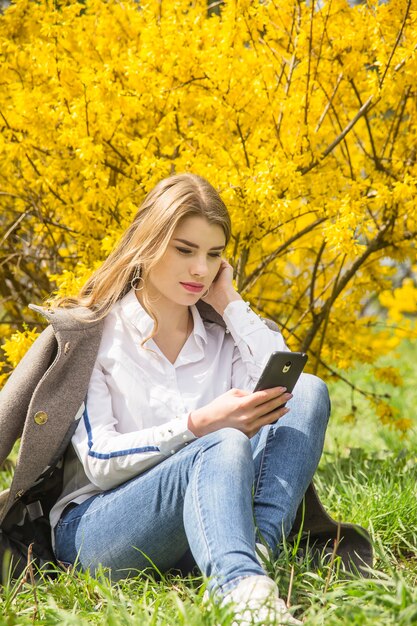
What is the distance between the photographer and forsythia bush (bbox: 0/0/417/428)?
3.04 metres

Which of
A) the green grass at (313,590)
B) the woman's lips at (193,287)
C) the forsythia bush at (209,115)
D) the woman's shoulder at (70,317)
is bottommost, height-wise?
the green grass at (313,590)

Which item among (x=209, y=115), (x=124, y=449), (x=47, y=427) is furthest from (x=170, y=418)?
(x=209, y=115)

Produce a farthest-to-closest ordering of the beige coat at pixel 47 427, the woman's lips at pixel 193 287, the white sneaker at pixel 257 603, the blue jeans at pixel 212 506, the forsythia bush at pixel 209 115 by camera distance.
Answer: the forsythia bush at pixel 209 115, the woman's lips at pixel 193 287, the beige coat at pixel 47 427, the blue jeans at pixel 212 506, the white sneaker at pixel 257 603

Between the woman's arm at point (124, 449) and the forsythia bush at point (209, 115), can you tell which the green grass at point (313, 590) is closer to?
the woman's arm at point (124, 449)

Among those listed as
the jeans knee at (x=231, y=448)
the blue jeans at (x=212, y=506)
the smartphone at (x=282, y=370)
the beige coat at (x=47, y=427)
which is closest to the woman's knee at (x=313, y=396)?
the blue jeans at (x=212, y=506)

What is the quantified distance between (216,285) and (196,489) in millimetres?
900

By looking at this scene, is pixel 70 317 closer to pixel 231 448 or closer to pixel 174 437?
pixel 174 437

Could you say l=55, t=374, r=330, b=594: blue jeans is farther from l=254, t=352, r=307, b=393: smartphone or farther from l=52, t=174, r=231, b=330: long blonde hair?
l=52, t=174, r=231, b=330: long blonde hair

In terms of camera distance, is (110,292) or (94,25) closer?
(110,292)

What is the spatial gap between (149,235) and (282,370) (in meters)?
0.60

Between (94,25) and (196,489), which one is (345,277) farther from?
(196,489)

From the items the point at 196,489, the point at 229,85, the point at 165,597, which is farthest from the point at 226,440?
the point at 229,85

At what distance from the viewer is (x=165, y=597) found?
6.60ft

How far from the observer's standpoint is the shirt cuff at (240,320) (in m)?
2.63
